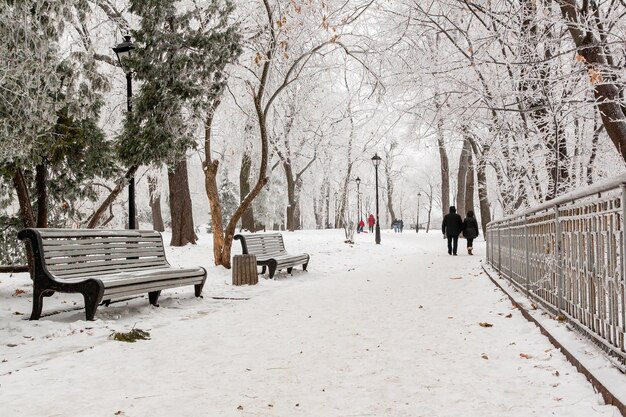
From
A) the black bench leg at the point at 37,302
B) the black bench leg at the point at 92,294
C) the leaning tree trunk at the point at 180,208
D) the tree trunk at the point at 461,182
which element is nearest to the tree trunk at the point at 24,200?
the black bench leg at the point at 37,302

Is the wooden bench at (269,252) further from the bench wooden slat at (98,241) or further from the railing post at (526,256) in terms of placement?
the railing post at (526,256)

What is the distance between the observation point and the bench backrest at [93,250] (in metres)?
6.29

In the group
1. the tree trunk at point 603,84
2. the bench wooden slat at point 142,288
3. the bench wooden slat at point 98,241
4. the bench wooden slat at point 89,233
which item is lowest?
the bench wooden slat at point 142,288

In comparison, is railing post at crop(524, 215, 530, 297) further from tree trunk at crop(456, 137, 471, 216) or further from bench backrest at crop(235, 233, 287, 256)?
tree trunk at crop(456, 137, 471, 216)

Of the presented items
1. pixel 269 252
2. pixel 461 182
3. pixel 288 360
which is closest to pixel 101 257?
pixel 288 360

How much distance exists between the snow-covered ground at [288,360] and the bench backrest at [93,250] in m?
0.58

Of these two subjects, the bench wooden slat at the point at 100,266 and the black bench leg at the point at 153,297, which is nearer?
the bench wooden slat at the point at 100,266

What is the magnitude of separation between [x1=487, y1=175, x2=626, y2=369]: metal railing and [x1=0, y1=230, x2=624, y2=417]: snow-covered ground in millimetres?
379

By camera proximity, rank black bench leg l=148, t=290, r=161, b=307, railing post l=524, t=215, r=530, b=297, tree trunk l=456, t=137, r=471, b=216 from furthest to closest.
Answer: tree trunk l=456, t=137, r=471, b=216 < black bench leg l=148, t=290, r=161, b=307 < railing post l=524, t=215, r=530, b=297

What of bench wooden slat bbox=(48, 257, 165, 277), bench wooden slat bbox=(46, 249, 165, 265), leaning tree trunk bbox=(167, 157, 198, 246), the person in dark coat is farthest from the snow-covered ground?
the person in dark coat

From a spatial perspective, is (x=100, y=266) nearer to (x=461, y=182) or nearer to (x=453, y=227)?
(x=453, y=227)

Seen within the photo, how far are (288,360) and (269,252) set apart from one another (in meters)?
7.57

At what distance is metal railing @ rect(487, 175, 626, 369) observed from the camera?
3.50 meters

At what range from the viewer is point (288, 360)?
4754mm
